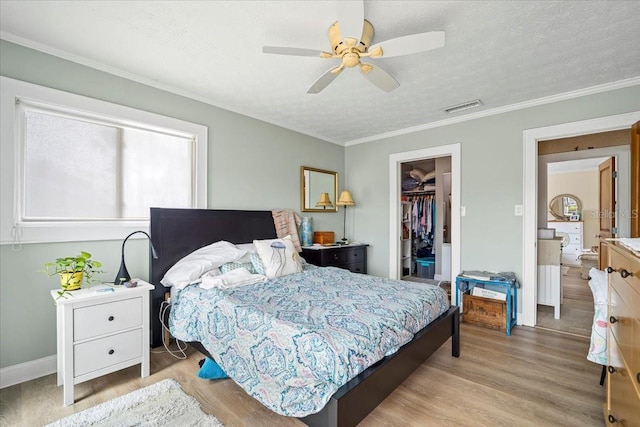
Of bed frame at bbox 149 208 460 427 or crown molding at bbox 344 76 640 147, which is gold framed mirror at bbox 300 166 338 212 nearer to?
bed frame at bbox 149 208 460 427

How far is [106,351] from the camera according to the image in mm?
2127

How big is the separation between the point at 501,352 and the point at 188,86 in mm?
3918

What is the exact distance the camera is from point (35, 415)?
72.6 inches

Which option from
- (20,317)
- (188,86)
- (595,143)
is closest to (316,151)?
(188,86)

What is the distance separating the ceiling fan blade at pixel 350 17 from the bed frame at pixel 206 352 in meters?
1.92

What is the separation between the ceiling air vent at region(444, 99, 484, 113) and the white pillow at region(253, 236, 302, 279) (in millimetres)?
2510

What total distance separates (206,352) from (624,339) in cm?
243

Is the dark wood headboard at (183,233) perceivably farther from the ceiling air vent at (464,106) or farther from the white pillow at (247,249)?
the ceiling air vent at (464,106)

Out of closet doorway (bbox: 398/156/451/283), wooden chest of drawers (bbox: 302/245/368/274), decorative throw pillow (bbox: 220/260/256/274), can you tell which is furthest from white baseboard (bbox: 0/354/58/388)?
closet doorway (bbox: 398/156/451/283)

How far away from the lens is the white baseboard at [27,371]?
2.15 meters

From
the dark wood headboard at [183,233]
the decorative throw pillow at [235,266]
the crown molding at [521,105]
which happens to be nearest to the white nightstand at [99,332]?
the dark wood headboard at [183,233]

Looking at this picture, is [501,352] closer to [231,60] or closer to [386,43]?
[386,43]

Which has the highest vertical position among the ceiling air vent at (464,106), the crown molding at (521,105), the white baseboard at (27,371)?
the ceiling air vent at (464,106)

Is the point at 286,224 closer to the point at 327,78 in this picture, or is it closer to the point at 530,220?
the point at 327,78
